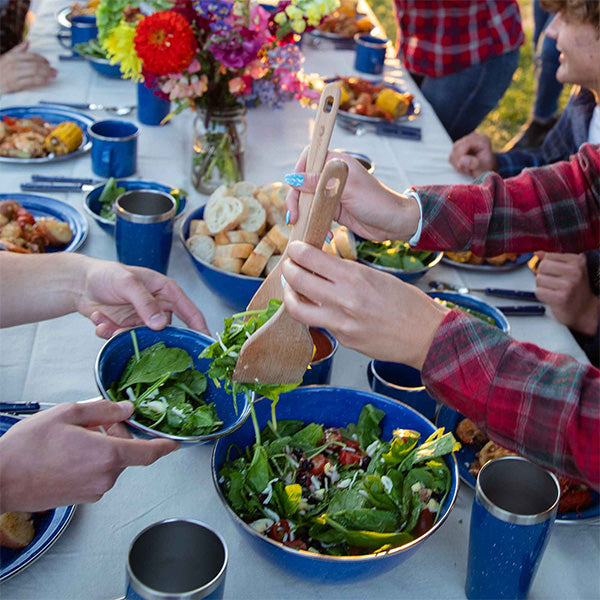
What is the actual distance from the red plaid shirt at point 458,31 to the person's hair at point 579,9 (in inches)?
49.3

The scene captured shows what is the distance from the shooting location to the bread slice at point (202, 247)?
154 centimetres

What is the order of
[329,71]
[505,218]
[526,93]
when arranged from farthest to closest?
[526,93]
[329,71]
[505,218]

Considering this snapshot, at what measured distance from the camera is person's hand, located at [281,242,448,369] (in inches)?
36.1

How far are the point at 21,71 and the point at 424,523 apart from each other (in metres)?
2.14

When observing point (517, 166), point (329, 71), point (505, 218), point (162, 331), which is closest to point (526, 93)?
point (329, 71)

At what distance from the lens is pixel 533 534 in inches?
34.8

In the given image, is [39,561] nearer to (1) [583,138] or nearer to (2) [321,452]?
(2) [321,452]

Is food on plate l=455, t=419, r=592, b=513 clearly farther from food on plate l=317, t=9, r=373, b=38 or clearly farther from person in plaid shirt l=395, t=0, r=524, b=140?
food on plate l=317, t=9, r=373, b=38

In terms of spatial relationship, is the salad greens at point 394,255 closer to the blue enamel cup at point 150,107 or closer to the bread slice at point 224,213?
the bread slice at point 224,213

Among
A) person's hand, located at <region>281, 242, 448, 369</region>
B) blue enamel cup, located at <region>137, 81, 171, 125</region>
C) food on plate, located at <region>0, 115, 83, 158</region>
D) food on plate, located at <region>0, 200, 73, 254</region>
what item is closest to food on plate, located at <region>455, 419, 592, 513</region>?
person's hand, located at <region>281, 242, 448, 369</region>

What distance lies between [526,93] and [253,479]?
512cm

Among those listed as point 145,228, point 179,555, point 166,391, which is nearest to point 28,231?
point 145,228

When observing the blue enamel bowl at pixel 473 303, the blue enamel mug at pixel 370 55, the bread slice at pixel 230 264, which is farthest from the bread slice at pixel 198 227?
the blue enamel mug at pixel 370 55

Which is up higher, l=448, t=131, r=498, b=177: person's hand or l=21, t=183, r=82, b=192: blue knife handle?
l=448, t=131, r=498, b=177: person's hand
